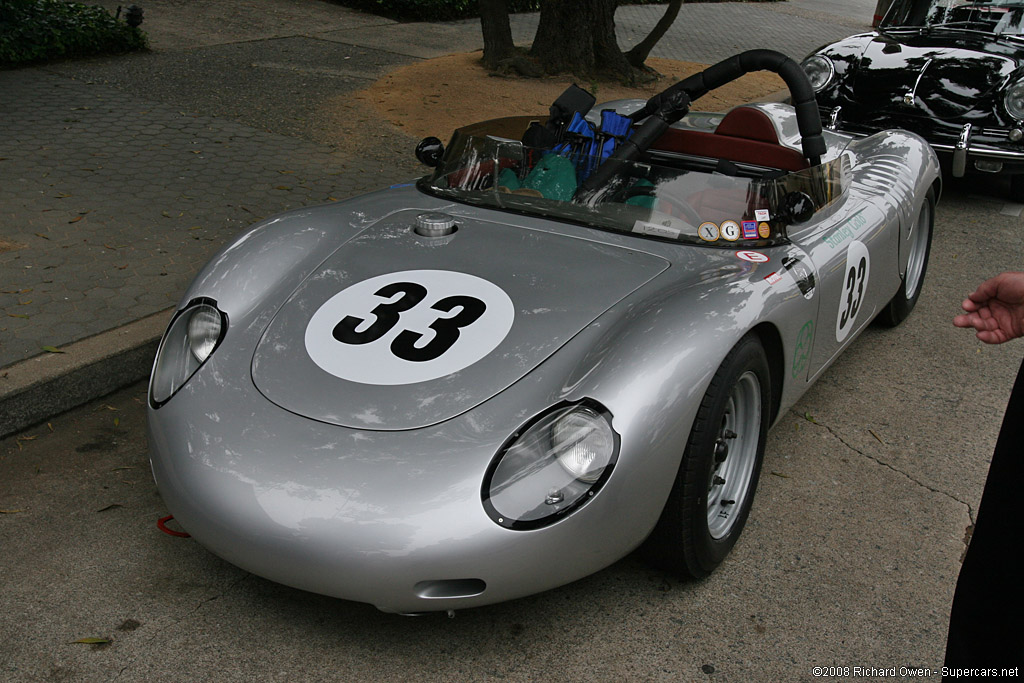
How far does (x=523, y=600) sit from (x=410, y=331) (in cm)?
82

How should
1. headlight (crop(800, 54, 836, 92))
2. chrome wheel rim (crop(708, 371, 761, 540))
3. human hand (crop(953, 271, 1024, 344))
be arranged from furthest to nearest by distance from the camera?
1. headlight (crop(800, 54, 836, 92))
2. chrome wheel rim (crop(708, 371, 761, 540))
3. human hand (crop(953, 271, 1024, 344))

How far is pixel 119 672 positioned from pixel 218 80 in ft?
22.8

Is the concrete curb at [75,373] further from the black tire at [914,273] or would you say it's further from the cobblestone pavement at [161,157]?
the black tire at [914,273]

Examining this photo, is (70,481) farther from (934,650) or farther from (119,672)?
(934,650)

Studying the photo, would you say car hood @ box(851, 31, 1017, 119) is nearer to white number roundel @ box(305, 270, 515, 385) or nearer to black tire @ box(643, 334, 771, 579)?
black tire @ box(643, 334, 771, 579)

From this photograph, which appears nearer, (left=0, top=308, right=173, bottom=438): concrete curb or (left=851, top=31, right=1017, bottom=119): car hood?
(left=0, top=308, right=173, bottom=438): concrete curb

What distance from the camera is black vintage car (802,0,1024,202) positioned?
629cm

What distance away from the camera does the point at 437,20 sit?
1241 cm

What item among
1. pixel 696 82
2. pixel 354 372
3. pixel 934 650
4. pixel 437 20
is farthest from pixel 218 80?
pixel 934 650

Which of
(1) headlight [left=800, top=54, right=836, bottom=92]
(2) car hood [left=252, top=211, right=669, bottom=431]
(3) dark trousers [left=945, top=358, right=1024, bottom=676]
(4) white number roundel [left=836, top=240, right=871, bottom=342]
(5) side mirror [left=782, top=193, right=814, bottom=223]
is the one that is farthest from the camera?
(1) headlight [left=800, top=54, right=836, bottom=92]

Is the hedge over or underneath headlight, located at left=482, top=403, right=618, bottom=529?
over

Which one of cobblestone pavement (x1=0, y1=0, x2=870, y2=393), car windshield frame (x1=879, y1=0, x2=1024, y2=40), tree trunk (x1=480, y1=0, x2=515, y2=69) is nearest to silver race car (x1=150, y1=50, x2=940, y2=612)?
cobblestone pavement (x1=0, y1=0, x2=870, y2=393)

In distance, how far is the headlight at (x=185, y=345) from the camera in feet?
8.43

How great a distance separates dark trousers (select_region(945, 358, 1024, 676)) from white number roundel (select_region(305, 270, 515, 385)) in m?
1.32
